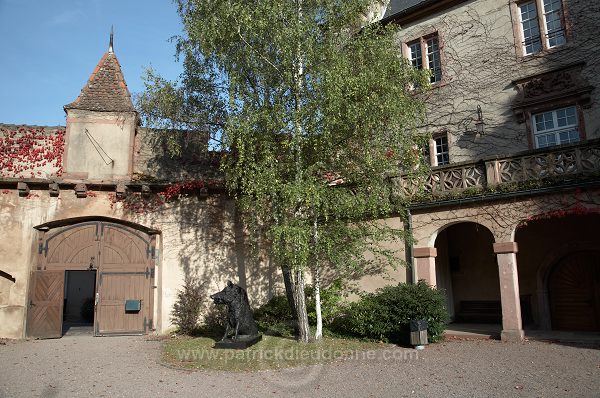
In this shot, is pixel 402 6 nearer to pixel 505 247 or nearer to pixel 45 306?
pixel 505 247

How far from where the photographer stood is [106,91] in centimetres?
1525

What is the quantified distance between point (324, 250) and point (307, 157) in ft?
7.24

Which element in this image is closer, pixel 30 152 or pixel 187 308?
pixel 187 308

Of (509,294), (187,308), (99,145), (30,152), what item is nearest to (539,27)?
(509,294)

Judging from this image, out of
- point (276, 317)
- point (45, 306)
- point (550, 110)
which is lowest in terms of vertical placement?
point (276, 317)

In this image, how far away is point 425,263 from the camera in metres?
12.1

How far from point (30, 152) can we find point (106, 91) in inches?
117

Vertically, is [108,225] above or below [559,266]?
above

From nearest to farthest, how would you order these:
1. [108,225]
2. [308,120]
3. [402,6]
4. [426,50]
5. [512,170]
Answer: [308,120] < [512,170] < [108,225] < [426,50] < [402,6]

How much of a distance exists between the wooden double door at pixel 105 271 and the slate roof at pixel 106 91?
11.9 ft

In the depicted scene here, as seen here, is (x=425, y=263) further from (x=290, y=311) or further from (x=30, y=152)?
(x=30, y=152)

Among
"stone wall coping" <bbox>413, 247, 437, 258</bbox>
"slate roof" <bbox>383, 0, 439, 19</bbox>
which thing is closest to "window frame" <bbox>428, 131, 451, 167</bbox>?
"stone wall coping" <bbox>413, 247, 437, 258</bbox>

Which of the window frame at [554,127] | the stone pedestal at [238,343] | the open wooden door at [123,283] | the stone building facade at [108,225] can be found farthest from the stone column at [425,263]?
the open wooden door at [123,283]

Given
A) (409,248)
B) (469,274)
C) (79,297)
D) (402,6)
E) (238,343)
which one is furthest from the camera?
(79,297)
